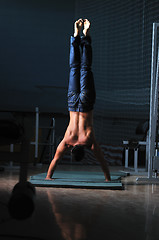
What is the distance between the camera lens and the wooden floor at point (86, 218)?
1.38 metres

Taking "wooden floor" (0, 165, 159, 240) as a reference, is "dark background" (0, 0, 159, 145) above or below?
above

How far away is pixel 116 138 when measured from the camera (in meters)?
6.99

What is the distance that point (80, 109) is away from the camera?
10.5 feet

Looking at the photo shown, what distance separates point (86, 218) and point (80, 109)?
1.61 meters

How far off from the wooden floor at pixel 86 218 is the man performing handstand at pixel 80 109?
22.8 inches

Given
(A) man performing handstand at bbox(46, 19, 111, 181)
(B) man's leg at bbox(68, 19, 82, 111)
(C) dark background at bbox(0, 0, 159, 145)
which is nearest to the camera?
(A) man performing handstand at bbox(46, 19, 111, 181)

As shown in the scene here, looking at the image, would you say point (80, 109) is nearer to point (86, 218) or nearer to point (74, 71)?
point (74, 71)

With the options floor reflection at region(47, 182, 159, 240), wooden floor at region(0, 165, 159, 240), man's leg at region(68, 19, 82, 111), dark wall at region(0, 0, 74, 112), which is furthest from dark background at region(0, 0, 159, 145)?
wooden floor at region(0, 165, 159, 240)

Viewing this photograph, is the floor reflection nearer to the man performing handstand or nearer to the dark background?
the man performing handstand

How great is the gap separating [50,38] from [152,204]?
6.02 meters

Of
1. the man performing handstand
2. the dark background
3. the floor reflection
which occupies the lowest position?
the floor reflection

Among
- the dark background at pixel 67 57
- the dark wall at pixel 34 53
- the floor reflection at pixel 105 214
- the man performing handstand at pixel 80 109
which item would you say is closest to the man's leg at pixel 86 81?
the man performing handstand at pixel 80 109

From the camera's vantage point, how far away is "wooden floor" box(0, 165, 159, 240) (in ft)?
4.54

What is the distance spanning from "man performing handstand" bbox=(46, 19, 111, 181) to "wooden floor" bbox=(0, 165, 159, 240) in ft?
1.90
